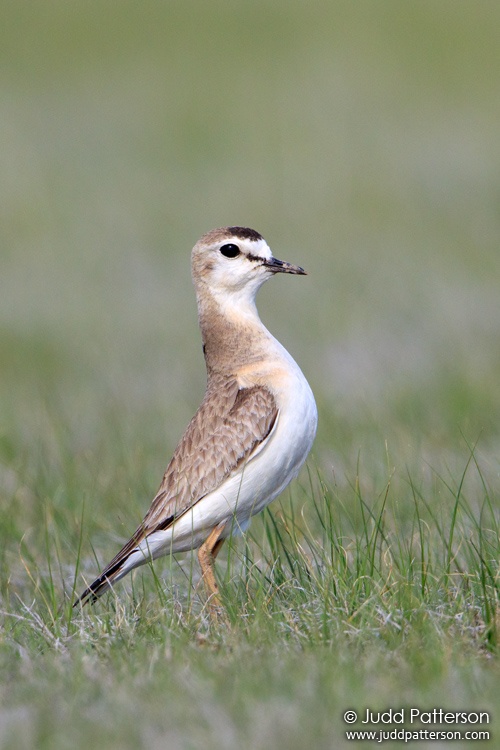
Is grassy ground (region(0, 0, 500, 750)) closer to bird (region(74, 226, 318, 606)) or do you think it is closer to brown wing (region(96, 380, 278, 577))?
bird (region(74, 226, 318, 606))

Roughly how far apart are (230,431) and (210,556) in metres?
0.62

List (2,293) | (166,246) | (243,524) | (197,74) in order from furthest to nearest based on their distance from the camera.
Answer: (197,74) < (166,246) < (2,293) < (243,524)

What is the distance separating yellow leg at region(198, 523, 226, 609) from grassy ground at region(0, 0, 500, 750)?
0.37 feet

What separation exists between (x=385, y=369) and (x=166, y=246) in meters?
6.83

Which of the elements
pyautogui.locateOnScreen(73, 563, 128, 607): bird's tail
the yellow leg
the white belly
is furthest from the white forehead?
pyautogui.locateOnScreen(73, 563, 128, 607): bird's tail

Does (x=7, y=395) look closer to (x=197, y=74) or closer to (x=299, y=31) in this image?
(x=197, y=74)

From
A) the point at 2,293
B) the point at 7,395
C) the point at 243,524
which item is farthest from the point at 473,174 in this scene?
the point at 243,524

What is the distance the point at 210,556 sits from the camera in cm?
557

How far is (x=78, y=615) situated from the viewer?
5160 mm

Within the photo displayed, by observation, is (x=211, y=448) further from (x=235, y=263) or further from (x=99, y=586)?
(x=235, y=263)

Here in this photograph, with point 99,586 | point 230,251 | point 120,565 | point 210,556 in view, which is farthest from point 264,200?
point 99,586

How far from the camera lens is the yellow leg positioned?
535 centimetres

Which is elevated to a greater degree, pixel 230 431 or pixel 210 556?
pixel 230 431

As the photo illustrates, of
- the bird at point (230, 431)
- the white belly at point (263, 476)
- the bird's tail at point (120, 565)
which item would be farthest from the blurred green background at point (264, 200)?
the bird's tail at point (120, 565)
